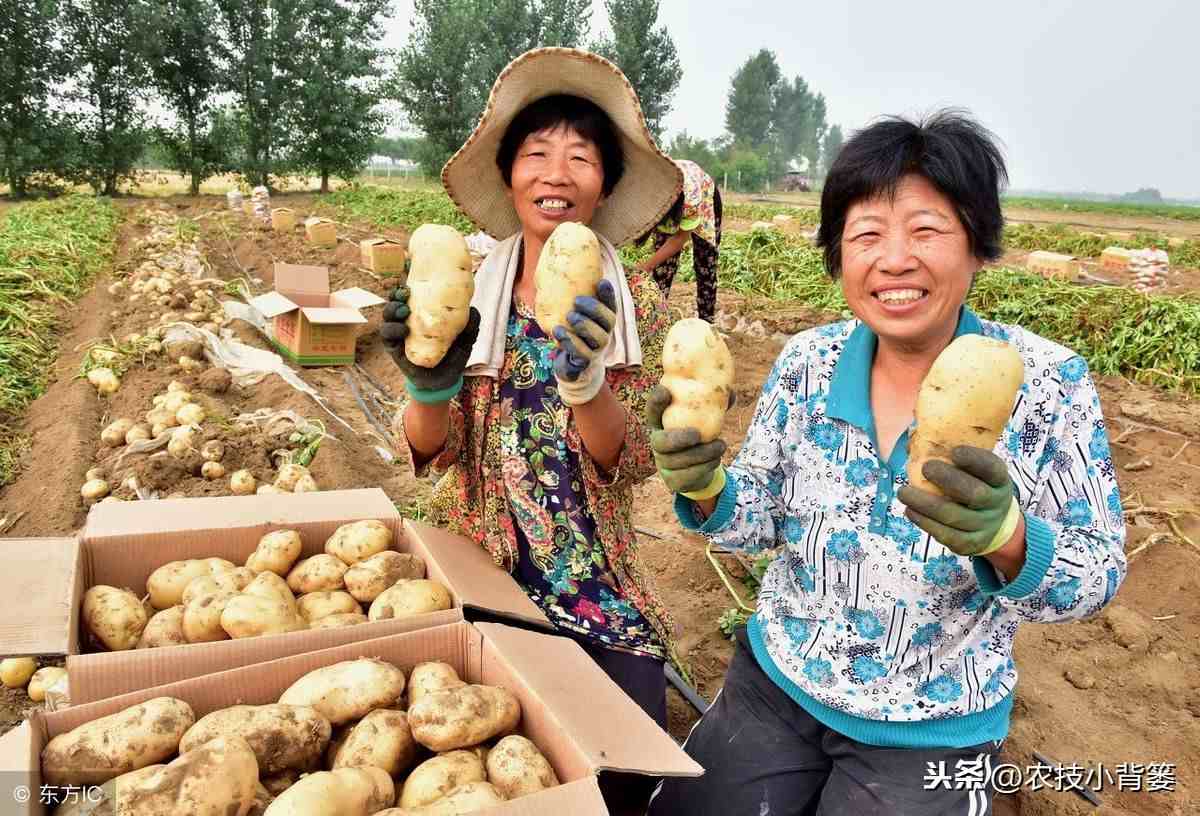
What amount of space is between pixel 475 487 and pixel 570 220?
863 mm

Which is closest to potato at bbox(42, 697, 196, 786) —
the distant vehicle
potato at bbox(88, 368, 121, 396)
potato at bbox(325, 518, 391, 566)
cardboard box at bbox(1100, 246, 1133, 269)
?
potato at bbox(325, 518, 391, 566)

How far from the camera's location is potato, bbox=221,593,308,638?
5.31 ft

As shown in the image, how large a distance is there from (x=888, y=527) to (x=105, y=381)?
5.48 m

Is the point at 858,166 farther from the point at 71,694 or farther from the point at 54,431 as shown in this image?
the point at 54,431

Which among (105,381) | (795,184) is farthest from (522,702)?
(795,184)

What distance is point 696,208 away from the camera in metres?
4.62

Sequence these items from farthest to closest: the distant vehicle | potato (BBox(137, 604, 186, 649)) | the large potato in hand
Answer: the distant vehicle, potato (BBox(137, 604, 186, 649)), the large potato in hand

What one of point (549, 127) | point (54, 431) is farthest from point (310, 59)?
point (549, 127)

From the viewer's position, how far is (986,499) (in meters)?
1.22

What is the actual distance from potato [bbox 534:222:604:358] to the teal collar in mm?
635

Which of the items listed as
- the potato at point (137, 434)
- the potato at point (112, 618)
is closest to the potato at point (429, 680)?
the potato at point (112, 618)

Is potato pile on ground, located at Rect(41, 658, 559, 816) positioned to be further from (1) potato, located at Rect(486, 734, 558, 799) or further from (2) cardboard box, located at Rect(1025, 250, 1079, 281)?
(2) cardboard box, located at Rect(1025, 250, 1079, 281)

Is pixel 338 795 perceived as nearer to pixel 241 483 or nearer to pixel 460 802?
pixel 460 802

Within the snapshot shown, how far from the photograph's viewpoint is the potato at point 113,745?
1252 millimetres
